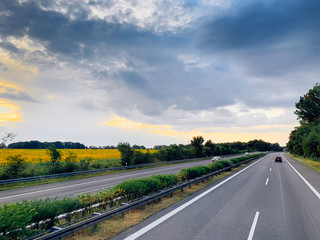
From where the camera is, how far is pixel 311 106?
47344 mm

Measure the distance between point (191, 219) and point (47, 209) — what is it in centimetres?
477

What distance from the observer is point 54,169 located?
23141 mm

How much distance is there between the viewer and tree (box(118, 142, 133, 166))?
33.3 meters

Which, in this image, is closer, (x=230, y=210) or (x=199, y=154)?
(x=230, y=210)

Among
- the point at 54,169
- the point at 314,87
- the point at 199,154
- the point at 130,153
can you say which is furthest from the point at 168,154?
the point at 314,87

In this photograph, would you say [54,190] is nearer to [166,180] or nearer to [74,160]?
[166,180]

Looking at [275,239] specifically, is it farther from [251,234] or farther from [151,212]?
[151,212]

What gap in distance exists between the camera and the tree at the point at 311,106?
46344 mm

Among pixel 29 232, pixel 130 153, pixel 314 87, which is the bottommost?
pixel 29 232

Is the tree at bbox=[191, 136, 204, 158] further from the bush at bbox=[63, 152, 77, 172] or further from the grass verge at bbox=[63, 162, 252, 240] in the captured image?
the grass verge at bbox=[63, 162, 252, 240]

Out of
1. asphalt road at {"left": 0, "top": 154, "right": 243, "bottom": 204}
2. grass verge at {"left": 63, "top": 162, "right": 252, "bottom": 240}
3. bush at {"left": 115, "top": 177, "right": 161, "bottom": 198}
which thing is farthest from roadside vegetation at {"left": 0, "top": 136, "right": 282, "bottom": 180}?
grass verge at {"left": 63, "top": 162, "right": 252, "bottom": 240}

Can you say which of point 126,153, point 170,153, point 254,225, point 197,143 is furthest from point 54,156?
Answer: point 197,143

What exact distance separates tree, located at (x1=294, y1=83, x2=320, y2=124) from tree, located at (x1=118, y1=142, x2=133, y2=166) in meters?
39.0

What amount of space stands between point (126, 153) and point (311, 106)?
1590 inches
